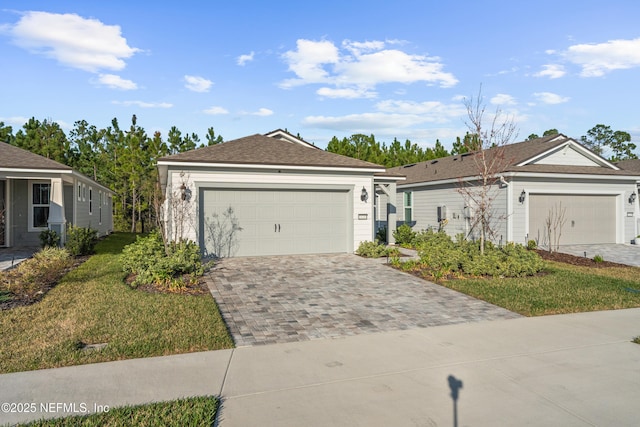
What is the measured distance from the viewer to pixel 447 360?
15.9 ft

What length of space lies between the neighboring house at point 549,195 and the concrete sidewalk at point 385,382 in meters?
10.5

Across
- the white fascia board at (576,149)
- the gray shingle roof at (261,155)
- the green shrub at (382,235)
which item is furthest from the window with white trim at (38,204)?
the white fascia board at (576,149)

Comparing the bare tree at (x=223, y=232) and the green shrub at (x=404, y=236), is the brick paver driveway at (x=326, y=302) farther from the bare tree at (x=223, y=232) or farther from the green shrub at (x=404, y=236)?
the green shrub at (x=404, y=236)

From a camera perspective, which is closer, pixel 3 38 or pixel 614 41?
pixel 3 38

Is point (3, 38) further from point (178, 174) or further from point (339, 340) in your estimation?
point (339, 340)

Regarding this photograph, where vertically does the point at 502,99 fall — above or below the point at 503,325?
above

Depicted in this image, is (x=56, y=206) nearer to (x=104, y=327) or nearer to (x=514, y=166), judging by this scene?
(x=104, y=327)

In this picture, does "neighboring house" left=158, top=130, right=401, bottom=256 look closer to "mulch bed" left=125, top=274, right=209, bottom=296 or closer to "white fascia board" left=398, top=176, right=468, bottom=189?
"mulch bed" left=125, top=274, right=209, bottom=296

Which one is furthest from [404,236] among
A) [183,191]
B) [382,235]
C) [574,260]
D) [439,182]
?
[183,191]

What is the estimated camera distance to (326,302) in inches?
303

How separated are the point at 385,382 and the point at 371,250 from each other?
9.12 metres

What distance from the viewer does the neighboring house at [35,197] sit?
13.8 meters

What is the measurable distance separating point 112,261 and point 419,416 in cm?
1120

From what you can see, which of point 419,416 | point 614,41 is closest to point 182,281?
point 419,416
